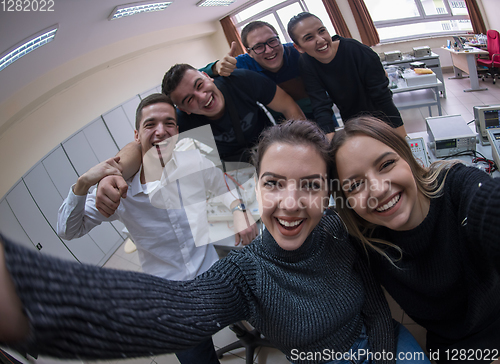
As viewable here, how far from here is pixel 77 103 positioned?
3871 mm

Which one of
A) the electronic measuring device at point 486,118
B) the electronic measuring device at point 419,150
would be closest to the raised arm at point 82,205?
the electronic measuring device at point 419,150

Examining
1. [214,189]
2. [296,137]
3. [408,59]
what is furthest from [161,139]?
[408,59]

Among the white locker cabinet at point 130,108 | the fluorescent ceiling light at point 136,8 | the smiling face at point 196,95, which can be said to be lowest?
the smiling face at point 196,95

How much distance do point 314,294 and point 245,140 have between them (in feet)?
4.02

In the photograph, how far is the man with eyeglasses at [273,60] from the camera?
2227 mm

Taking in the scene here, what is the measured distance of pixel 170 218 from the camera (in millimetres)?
1662

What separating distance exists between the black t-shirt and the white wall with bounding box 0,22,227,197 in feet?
5.09

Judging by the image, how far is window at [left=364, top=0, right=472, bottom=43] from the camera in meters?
7.69

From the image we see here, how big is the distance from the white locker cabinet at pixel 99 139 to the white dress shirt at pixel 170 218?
295 cm

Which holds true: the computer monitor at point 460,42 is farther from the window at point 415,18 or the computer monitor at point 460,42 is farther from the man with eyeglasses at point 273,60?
the man with eyeglasses at point 273,60

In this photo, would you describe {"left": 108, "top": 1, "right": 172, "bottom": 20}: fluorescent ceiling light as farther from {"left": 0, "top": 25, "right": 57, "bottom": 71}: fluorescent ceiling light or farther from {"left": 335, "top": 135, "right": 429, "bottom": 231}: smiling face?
{"left": 335, "top": 135, "right": 429, "bottom": 231}: smiling face

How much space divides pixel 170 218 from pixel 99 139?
3240 mm

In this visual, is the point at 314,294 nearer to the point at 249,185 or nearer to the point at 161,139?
the point at 249,185

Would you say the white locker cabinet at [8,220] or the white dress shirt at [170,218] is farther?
the white locker cabinet at [8,220]
